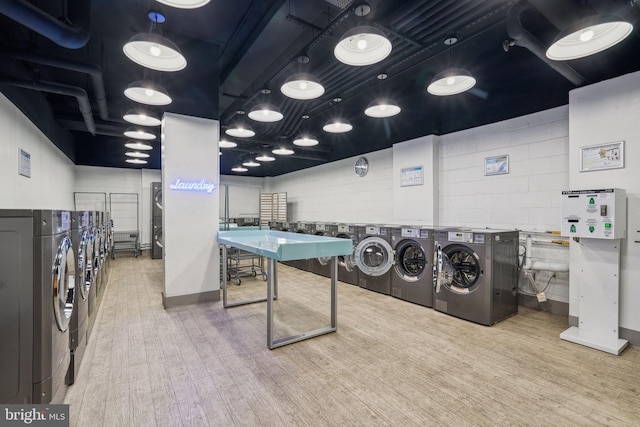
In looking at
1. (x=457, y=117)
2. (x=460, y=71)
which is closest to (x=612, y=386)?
(x=460, y=71)

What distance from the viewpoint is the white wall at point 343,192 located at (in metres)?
6.68

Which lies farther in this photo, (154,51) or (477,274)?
(477,274)

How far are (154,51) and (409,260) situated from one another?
4.32m

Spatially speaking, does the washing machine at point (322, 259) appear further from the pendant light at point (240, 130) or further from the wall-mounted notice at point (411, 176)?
the pendant light at point (240, 130)

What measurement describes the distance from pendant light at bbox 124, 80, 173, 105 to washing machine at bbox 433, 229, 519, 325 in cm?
396

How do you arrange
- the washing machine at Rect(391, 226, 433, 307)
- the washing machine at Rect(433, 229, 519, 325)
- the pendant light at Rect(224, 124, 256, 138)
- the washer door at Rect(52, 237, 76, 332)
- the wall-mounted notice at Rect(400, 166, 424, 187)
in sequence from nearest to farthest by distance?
the washer door at Rect(52, 237, 76, 332) → the washing machine at Rect(433, 229, 519, 325) → the washing machine at Rect(391, 226, 433, 307) → the pendant light at Rect(224, 124, 256, 138) → the wall-mounted notice at Rect(400, 166, 424, 187)

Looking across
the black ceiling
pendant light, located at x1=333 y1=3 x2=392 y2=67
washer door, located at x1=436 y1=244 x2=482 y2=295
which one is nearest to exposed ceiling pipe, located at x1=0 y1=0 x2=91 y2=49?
the black ceiling

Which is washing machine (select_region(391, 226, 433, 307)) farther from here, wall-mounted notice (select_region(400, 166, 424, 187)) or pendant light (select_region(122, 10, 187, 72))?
pendant light (select_region(122, 10, 187, 72))

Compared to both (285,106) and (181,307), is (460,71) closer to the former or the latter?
(285,106)

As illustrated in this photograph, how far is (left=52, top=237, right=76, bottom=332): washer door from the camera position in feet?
5.73

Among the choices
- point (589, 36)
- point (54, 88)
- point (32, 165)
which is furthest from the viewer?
point (32, 165)

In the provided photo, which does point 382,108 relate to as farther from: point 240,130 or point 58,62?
point 58,62

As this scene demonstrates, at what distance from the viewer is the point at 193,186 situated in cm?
448

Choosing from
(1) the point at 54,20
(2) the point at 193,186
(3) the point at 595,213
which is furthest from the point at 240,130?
(3) the point at 595,213
